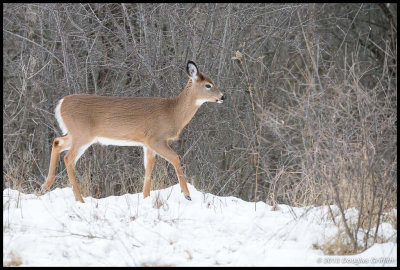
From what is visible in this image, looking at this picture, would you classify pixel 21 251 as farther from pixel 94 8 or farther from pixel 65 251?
pixel 94 8

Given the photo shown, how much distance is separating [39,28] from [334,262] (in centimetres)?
793

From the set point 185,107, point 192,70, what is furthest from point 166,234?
point 192,70

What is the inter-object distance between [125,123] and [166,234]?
291cm

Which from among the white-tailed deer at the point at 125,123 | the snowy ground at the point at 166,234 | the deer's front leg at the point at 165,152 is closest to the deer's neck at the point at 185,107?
the white-tailed deer at the point at 125,123

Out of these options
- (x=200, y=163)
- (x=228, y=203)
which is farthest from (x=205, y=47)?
(x=228, y=203)

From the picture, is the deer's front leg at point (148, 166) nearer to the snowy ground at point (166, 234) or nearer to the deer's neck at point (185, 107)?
the deer's neck at point (185, 107)

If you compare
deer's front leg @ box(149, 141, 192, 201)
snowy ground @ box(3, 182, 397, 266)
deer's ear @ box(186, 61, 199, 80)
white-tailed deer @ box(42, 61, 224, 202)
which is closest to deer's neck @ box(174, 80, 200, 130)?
white-tailed deer @ box(42, 61, 224, 202)

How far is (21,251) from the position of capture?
18.4 ft

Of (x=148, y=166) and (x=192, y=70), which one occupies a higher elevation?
(x=192, y=70)

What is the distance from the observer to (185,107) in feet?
30.3

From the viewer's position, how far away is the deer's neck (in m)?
9.18

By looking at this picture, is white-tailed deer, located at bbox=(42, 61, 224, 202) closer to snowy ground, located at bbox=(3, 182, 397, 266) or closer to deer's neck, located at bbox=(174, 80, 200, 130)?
deer's neck, located at bbox=(174, 80, 200, 130)

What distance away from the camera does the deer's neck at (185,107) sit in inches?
361

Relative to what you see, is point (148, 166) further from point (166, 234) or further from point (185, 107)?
point (166, 234)
